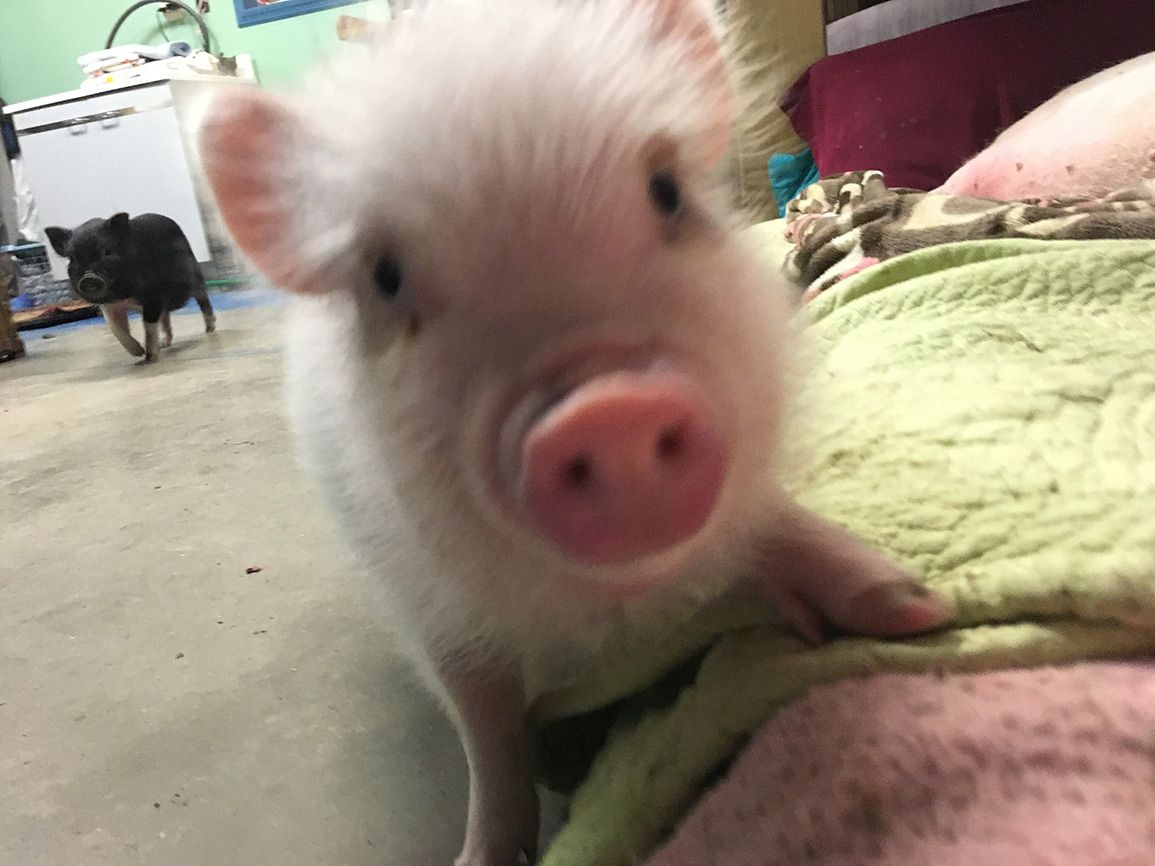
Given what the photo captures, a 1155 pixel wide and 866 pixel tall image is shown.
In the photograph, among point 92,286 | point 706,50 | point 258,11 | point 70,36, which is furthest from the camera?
point 70,36

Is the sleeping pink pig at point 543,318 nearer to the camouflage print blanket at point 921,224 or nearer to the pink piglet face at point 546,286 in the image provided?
the pink piglet face at point 546,286

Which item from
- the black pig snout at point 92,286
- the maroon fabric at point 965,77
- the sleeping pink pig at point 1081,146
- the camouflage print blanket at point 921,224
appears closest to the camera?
the camouflage print blanket at point 921,224

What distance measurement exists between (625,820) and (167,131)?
19.1 feet

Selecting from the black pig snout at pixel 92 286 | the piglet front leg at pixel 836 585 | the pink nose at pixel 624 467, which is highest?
the pink nose at pixel 624 467

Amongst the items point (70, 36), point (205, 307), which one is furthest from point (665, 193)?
point (70, 36)

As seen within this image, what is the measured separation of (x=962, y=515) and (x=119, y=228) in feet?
11.6

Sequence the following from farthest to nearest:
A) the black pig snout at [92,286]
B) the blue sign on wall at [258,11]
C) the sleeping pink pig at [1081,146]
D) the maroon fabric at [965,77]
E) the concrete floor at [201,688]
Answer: the blue sign on wall at [258,11] → the black pig snout at [92,286] → the maroon fabric at [965,77] → the sleeping pink pig at [1081,146] → the concrete floor at [201,688]

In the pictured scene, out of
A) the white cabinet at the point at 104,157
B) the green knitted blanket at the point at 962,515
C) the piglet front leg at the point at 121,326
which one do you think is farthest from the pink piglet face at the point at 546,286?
the white cabinet at the point at 104,157

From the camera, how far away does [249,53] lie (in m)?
5.45

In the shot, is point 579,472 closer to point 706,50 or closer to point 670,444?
point 670,444

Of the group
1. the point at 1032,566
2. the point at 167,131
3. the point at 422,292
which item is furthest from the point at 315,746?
the point at 167,131

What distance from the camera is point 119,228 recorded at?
11.1 ft

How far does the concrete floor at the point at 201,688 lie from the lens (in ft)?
2.63

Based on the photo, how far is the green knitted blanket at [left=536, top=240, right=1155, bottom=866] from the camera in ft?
1.58
